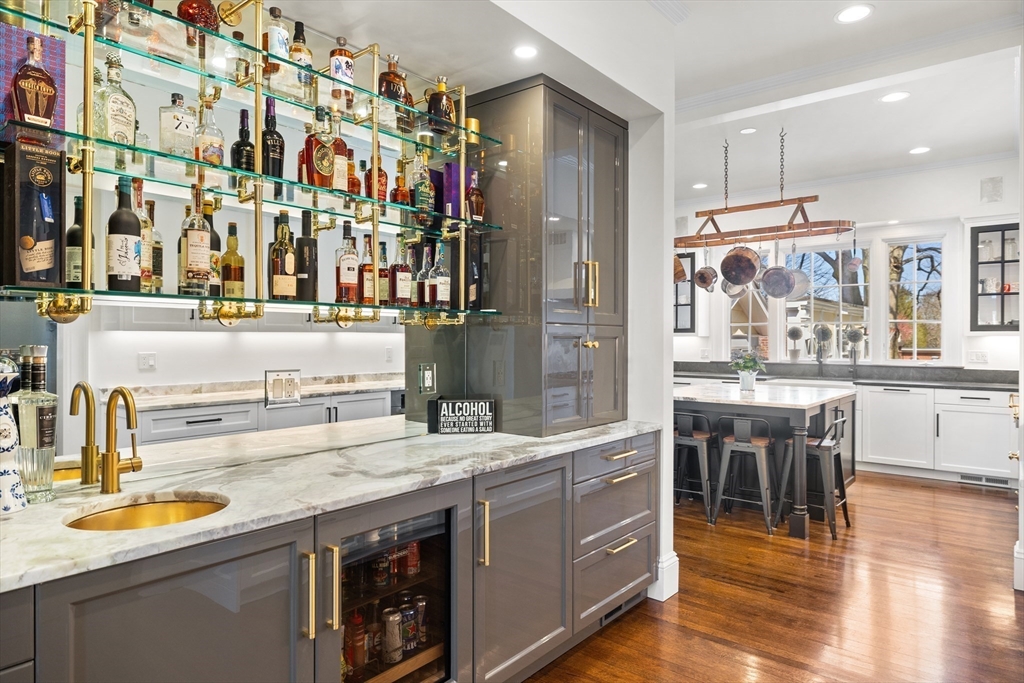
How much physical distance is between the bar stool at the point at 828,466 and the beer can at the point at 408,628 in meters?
3.13

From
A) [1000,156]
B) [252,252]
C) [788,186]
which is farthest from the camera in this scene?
[788,186]

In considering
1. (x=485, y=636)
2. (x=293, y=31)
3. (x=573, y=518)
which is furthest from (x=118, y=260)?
(x=573, y=518)

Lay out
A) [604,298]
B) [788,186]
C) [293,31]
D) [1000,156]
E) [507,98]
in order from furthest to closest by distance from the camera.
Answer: [788,186], [1000,156], [604,298], [507,98], [293,31]

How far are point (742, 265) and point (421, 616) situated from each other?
3.88 m

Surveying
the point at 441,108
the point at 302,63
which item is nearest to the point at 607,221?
the point at 441,108

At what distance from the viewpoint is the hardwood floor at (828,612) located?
240 cm

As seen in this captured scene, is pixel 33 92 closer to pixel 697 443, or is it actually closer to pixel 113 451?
pixel 113 451

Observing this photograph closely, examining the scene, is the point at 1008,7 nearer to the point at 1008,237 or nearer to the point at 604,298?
the point at 604,298

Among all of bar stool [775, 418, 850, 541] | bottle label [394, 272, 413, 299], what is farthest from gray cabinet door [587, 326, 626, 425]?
bar stool [775, 418, 850, 541]

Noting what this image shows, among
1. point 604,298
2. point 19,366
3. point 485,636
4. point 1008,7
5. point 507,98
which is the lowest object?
point 485,636

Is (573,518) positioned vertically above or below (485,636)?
above

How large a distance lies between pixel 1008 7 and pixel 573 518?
324cm

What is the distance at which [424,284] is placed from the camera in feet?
8.06

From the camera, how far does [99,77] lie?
1.60m
